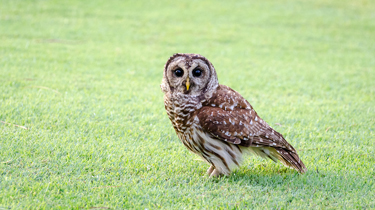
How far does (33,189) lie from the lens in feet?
11.0

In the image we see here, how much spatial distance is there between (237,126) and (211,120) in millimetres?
272

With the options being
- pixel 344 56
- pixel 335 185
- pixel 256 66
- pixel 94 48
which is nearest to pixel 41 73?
pixel 94 48

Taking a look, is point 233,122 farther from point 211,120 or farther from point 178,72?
point 178,72

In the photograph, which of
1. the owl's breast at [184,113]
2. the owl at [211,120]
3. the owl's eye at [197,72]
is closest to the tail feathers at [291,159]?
the owl at [211,120]

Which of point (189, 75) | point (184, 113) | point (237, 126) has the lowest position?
point (237, 126)

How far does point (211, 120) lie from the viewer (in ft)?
12.5

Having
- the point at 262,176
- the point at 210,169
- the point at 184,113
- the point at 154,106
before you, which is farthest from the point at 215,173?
the point at 154,106

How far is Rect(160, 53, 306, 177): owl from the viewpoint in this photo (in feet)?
12.7

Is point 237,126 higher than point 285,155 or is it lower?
higher

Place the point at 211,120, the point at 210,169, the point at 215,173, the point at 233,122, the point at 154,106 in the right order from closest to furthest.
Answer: the point at 211,120 < the point at 233,122 < the point at 215,173 < the point at 210,169 < the point at 154,106

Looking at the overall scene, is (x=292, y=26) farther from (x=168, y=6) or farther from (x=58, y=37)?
(x=58, y=37)

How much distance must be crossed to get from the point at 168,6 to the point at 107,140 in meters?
9.79

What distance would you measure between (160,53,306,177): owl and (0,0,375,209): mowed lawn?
241 millimetres

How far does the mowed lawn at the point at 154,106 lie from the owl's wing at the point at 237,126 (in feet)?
0.89
